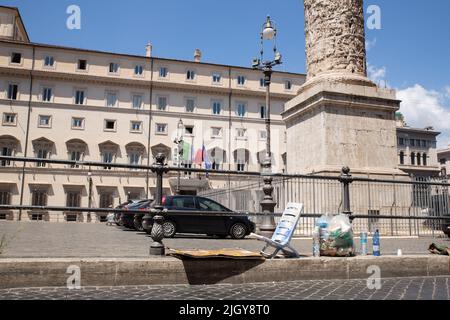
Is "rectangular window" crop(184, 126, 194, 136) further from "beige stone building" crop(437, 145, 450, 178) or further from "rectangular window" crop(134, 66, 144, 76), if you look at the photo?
"beige stone building" crop(437, 145, 450, 178)

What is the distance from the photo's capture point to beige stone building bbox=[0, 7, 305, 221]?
169 ft

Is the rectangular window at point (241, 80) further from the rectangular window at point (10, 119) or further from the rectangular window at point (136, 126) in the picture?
the rectangular window at point (10, 119)

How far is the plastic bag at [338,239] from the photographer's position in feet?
21.9

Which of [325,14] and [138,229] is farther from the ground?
[325,14]

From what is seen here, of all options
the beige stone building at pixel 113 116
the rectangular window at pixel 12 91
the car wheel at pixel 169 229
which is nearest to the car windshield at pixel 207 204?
the car wheel at pixel 169 229

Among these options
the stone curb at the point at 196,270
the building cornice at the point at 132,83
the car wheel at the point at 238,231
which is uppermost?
the building cornice at the point at 132,83

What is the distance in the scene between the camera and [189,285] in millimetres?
5633

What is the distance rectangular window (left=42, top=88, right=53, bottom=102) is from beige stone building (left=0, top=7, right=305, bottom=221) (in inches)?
4.8

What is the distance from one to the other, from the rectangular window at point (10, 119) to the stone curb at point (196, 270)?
53.1 meters

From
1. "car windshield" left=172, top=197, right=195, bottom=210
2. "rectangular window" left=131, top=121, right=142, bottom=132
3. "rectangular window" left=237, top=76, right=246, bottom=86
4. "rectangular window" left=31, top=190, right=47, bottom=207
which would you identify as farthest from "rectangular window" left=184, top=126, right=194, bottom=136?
"car windshield" left=172, top=197, right=195, bottom=210
